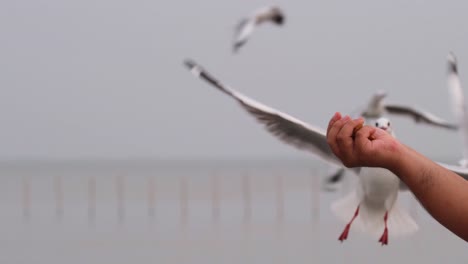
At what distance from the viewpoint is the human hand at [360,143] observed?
1.99ft

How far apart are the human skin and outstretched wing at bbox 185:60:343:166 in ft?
2.75

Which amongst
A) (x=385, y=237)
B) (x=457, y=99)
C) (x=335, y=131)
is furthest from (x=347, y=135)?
(x=385, y=237)

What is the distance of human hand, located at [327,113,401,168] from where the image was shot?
61cm

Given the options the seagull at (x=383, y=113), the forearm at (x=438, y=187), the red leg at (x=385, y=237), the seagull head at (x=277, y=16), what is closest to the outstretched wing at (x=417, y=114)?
the seagull at (x=383, y=113)

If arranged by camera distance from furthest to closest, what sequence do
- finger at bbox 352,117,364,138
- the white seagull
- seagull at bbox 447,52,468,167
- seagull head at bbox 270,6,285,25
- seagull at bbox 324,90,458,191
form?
seagull head at bbox 270,6,285,25 < seagull at bbox 324,90,458,191 < the white seagull < seagull at bbox 447,52,468,167 < finger at bbox 352,117,364,138

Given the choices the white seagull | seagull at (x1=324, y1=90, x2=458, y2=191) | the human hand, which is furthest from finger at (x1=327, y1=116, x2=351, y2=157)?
seagull at (x1=324, y1=90, x2=458, y2=191)

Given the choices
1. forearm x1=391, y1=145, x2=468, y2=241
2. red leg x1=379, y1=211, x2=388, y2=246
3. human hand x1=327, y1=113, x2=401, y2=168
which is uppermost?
human hand x1=327, y1=113, x2=401, y2=168

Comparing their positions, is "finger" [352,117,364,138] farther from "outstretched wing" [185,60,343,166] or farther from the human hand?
"outstretched wing" [185,60,343,166]

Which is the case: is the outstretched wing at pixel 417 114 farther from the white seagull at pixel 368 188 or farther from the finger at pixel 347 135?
the finger at pixel 347 135

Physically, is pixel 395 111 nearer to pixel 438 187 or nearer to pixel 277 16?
pixel 277 16

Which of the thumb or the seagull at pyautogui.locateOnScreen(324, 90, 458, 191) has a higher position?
the thumb

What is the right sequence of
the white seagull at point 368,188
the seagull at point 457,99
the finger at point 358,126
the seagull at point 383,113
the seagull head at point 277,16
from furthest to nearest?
the seagull head at point 277,16, the seagull at point 383,113, the white seagull at point 368,188, the seagull at point 457,99, the finger at point 358,126

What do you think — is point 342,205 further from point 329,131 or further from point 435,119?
point 329,131

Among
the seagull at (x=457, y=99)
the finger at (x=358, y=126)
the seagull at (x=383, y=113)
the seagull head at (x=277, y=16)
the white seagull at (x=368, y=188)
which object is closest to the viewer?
the finger at (x=358, y=126)
